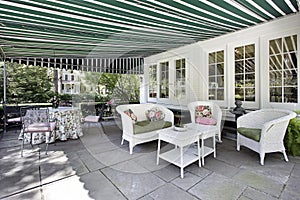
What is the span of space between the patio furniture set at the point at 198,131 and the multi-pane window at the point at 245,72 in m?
0.88

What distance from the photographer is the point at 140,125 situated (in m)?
4.25

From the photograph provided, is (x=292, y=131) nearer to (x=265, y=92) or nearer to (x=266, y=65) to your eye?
(x=265, y=92)

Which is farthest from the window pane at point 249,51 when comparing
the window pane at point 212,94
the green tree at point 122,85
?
the green tree at point 122,85

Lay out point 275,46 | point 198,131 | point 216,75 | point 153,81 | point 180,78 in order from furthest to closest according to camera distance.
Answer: point 153,81
point 180,78
point 216,75
point 275,46
point 198,131

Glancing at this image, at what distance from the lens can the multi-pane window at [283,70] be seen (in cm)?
382

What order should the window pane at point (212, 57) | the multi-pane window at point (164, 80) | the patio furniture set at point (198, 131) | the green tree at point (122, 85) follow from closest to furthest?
the patio furniture set at point (198, 131) → the window pane at point (212, 57) → the multi-pane window at point (164, 80) → the green tree at point (122, 85)

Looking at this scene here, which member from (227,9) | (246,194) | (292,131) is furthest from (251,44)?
(246,194)

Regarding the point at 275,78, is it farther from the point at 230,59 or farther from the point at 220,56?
the point at 220,56

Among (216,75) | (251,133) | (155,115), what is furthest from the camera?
(216,75)

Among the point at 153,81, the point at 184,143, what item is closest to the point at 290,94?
the point at 184,143

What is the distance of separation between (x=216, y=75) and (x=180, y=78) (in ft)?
4.93

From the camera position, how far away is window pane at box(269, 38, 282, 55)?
400 centimetres

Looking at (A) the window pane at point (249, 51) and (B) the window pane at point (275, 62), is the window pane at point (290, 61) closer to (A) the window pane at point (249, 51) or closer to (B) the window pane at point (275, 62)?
(B) the window pane at point (275, 62)

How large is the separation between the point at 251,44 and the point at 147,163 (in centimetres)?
428
